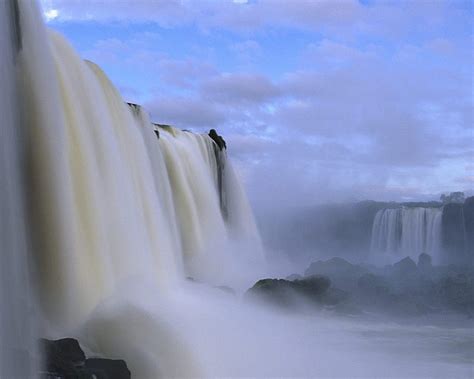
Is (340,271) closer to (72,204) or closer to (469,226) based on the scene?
(469,226)

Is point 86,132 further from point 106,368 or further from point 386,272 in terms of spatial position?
point 386,272

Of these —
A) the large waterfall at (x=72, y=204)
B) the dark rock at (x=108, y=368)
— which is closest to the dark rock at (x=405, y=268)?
the large waterfall at (x=72, y=204)

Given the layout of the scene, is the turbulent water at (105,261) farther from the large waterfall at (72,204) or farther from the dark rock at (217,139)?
the dark rock at (217,139)

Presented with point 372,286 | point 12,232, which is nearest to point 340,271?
point 372,286

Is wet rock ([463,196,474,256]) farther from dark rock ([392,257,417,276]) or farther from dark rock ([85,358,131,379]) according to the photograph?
dark rock ([85,358,131,379])

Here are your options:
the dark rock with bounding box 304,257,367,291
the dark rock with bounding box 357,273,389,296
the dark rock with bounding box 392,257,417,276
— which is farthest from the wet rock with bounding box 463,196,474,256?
the dark rock with bounding box 357,273,389,296

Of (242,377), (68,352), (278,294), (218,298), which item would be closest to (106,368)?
(68,352)

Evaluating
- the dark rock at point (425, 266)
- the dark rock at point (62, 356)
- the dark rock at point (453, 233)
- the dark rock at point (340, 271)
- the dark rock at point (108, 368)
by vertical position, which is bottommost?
the dark rock at point (108, 368)
